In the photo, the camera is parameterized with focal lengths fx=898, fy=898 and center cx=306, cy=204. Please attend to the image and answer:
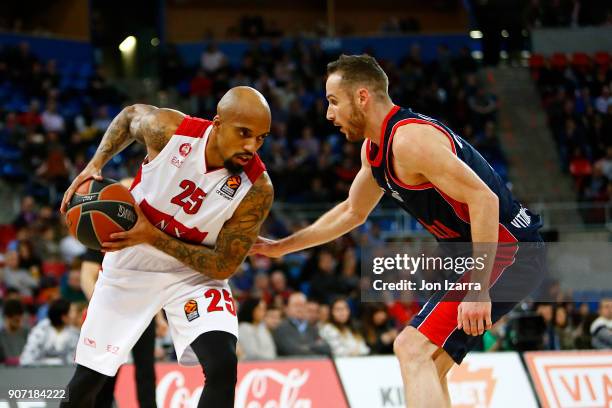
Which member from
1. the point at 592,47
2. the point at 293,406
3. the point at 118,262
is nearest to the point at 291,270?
the point at 293,406

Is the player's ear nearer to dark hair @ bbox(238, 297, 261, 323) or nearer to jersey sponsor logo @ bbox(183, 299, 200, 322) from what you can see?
jersey sponsor logo @ bbox(183, 299, 200, 322)

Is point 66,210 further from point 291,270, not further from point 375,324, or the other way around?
point 291,270

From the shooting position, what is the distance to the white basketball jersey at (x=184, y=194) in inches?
175

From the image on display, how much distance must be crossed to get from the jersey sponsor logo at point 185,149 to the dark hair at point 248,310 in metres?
4.24

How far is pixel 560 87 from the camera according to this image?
18.1 meters

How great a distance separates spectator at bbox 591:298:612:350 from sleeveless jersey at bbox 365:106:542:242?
4328 millimetres

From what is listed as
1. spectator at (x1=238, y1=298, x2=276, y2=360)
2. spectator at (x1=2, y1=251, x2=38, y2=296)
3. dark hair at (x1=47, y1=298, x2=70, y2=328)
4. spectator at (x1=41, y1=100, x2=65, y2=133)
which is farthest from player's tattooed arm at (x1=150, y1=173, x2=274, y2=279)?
spectator at (x1=41, y1=100, x2=65, y2=133)

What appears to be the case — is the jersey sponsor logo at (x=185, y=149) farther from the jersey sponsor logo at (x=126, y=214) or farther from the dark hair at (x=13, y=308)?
the dark hair at (x=13, y=308)

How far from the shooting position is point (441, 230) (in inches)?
174

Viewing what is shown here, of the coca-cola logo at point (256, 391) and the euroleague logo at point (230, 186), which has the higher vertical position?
the euroleague logo at point (230, 186)

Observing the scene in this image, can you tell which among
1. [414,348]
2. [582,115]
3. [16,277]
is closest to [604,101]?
[582,115]

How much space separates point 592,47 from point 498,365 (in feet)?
43.7

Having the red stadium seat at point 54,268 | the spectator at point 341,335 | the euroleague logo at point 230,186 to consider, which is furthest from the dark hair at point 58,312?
the euroleague logo at point 230,186

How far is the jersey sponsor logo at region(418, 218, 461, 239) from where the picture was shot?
14.4 ft
